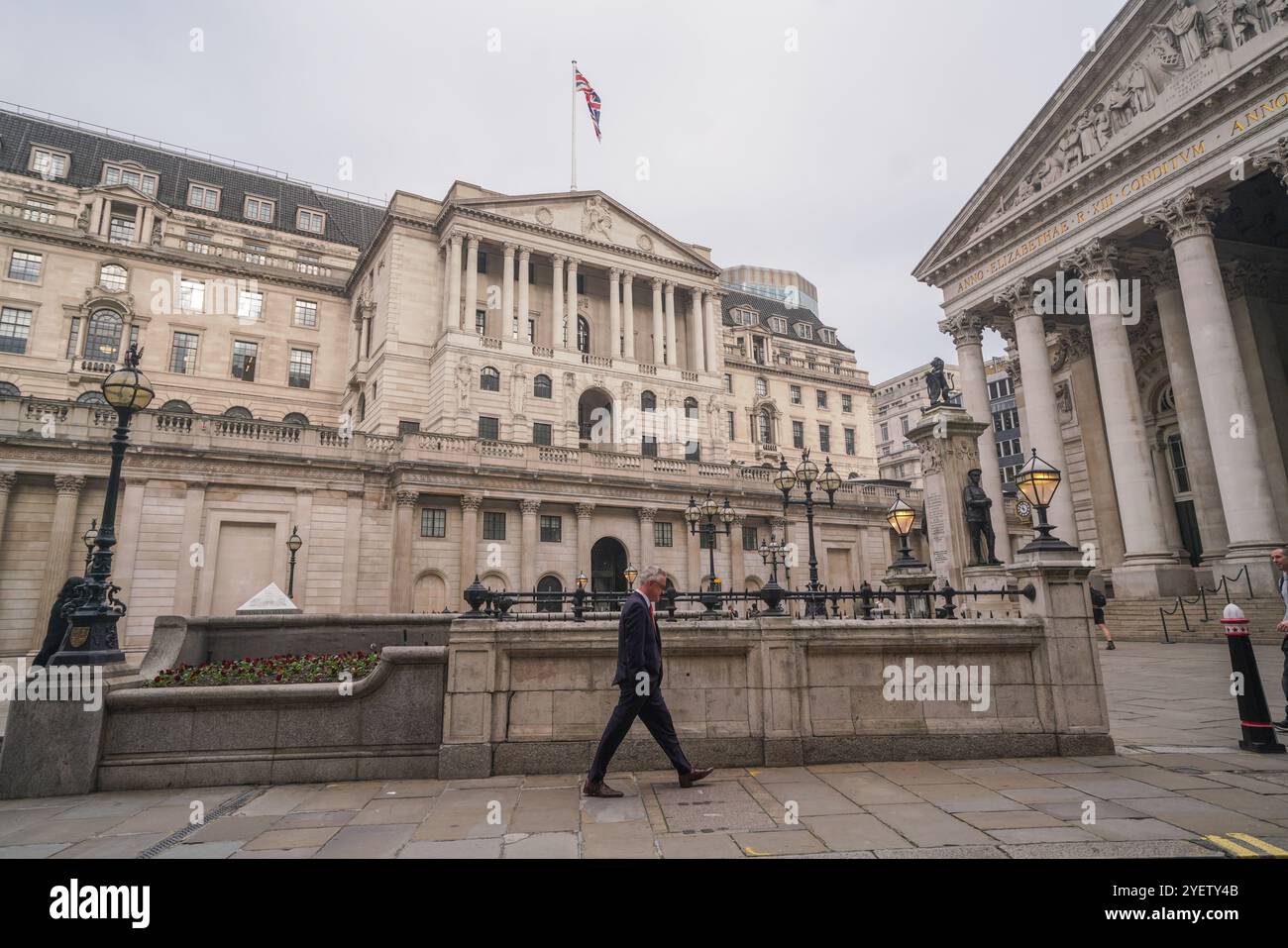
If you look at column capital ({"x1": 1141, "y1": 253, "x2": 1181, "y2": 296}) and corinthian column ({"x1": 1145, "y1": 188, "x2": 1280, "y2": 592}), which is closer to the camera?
corinthian column ({"x1": 1145, "y1": 188, "x2": 1280, "y2": 592})

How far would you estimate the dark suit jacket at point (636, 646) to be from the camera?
21.7ft

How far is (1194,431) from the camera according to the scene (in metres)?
24.1

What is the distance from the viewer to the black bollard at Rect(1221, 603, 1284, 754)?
781 cm

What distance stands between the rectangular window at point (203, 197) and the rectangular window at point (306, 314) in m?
11.7

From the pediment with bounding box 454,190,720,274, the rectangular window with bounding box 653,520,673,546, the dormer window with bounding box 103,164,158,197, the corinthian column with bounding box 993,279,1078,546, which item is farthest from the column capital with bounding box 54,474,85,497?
the corinthian column with bounding box 993,279,1078,546

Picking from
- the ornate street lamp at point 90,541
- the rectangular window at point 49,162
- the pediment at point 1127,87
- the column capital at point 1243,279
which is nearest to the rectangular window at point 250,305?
the rectangular window at point 49,162

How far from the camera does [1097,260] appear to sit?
25625 mm

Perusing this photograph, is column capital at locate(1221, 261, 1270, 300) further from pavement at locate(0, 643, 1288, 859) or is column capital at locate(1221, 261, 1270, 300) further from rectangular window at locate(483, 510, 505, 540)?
rectangular window at locate(483, 510, 505, 540)

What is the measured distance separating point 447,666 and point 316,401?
143ft

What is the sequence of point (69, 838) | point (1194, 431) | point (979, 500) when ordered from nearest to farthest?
point (69, 838) < point (979, 500) < point (1194, 431)

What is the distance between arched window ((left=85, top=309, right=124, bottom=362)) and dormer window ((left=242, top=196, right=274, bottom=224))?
14.2 meters

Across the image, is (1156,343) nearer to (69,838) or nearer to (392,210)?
(69,838)

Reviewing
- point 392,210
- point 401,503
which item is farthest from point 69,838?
point 392,210

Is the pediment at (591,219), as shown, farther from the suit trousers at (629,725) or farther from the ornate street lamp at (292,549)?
the suit trousers at (629,725)
